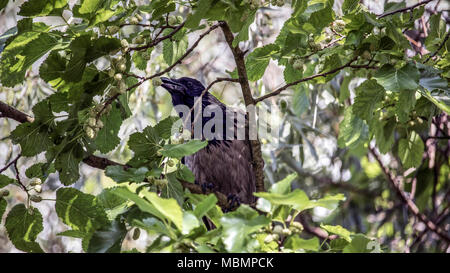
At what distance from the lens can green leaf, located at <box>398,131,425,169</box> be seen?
7.93ft

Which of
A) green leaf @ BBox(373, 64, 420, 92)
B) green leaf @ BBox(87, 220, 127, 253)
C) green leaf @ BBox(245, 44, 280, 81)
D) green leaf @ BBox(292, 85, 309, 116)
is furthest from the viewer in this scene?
green leaf @ BBox(292, 85, 309, 116)

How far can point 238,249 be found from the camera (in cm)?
111

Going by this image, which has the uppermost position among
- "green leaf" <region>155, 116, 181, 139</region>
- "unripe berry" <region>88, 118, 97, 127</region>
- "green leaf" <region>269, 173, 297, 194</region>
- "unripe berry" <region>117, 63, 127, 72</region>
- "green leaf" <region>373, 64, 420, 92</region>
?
"unripe berry" <region>117, 63, 127, 72</region>

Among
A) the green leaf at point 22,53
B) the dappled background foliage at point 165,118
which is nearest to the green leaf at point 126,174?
the dappled background foliage at point 165,118

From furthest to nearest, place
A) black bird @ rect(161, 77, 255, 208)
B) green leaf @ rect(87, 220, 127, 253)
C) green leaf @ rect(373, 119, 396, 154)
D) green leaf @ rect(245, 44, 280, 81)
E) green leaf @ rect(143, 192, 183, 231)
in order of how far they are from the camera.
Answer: black bird @ rect(161, 77, 255, 208) < green leaf @ rect(373, 119, 396, 154) < green leaf @ rect(245, 44, 280, 81) < green leaf @ rect(87, 220, 127, 253) < green leaf @ rect(143, 192, 183, 231)

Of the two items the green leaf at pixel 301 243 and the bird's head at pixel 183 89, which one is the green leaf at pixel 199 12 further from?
the bird's head at pixel 183 89

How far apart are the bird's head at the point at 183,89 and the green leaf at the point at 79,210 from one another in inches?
48.3

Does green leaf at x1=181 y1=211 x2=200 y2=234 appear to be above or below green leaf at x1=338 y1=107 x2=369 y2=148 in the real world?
above

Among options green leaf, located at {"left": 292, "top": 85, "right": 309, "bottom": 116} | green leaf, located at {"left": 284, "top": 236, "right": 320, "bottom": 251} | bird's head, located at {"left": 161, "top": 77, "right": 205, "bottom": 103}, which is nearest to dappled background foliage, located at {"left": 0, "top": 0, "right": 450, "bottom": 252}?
green leaf, located at {"left": 284, "top": 236, "right": 320, "bottom": 251}

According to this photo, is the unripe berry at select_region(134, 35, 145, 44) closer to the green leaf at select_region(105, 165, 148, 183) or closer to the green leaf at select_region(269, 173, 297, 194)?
the green leaf at select_region(105, 165, 148, 183)

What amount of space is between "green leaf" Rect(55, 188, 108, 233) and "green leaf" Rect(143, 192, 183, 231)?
1.60 feet

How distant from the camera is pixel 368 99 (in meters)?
1.80
